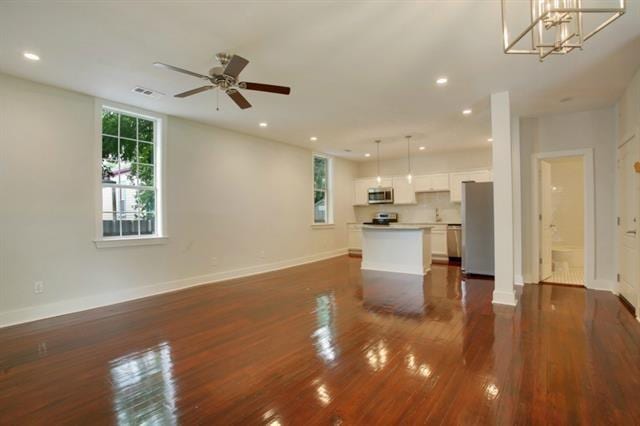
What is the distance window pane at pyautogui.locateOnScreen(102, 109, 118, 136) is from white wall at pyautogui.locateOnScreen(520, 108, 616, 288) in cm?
654

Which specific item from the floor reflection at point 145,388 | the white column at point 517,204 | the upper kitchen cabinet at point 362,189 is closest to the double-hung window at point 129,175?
the floor reflection at point 145,388

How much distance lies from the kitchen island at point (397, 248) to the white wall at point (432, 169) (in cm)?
226

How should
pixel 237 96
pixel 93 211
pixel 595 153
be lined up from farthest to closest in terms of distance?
pixel 595 153 → pixel 93 211 → pixel 237 96

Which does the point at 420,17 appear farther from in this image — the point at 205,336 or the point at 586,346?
the point at 205,336

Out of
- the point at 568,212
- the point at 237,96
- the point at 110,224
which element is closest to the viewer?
the point at 237,96

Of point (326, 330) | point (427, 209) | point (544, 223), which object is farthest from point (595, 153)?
point (326, 330)

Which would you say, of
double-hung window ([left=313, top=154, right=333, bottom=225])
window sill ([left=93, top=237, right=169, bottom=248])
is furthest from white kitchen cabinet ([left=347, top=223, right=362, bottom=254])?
window sill ([left=93, top=237, right=169, bottom=248])

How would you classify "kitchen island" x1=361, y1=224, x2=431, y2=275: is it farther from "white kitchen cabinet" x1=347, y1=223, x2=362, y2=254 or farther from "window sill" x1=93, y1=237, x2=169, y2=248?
"window sill" x1=93, y1=237, x2=169, y2=248

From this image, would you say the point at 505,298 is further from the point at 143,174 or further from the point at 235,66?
the point at 143,174

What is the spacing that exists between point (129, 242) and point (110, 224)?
0.36m

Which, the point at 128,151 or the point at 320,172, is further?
the point at 320,172

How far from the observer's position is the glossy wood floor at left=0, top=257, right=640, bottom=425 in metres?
1.97

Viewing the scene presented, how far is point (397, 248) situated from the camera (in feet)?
21.2

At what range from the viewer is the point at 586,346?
286cm
